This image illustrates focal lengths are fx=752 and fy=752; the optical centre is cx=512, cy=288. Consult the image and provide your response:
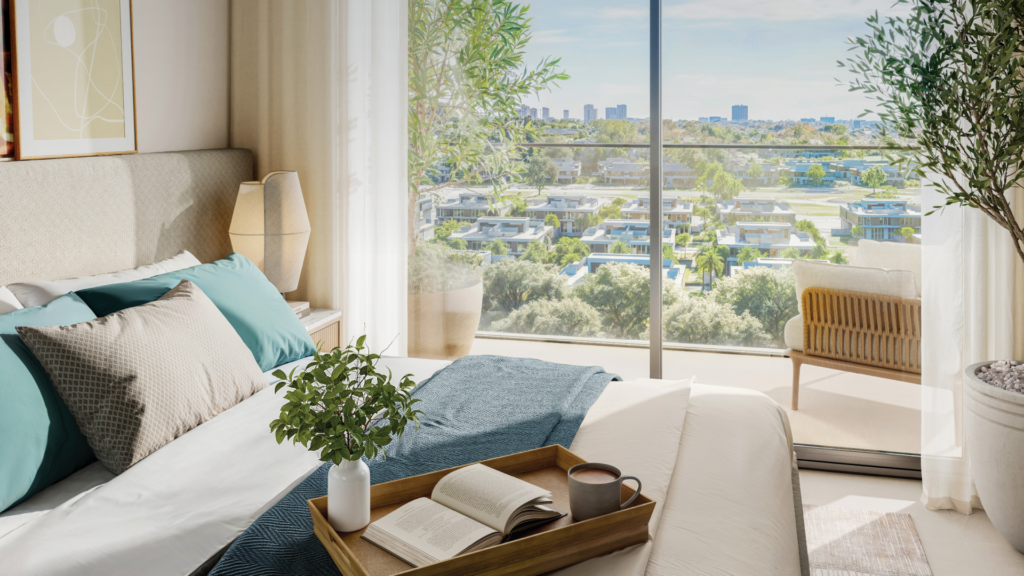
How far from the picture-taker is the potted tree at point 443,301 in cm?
389

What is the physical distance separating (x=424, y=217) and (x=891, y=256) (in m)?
2.21

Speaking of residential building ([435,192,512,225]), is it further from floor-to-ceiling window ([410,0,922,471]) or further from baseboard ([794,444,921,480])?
baseboard ([794,444,921,480])

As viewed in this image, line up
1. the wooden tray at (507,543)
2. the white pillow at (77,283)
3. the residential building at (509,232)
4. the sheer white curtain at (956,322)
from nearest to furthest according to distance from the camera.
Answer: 1. the wooden tray at (507,543)
2. the white pillow at (77,283)
3. the sheer white curtain at (956,322)
4. the residential building at (509,232)

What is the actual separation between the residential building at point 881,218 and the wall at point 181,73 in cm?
295

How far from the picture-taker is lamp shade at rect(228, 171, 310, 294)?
10.9ft

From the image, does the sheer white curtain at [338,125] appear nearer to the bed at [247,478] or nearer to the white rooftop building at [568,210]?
the white rooftop building at [568,210]

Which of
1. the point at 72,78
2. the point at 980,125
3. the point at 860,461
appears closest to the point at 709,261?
the point at 860,461

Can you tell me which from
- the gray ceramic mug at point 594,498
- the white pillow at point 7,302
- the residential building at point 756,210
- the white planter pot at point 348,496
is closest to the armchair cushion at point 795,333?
the residential building at point 756,210

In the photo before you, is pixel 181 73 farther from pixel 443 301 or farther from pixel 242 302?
pixel 443 301

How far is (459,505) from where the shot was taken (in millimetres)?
1492

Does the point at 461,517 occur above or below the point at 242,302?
below

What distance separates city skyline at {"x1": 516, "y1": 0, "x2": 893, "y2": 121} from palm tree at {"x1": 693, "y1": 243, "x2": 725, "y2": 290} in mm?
618

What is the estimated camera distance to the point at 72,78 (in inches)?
105

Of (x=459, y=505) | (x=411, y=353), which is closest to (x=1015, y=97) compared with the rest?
(x=459, y=505)
